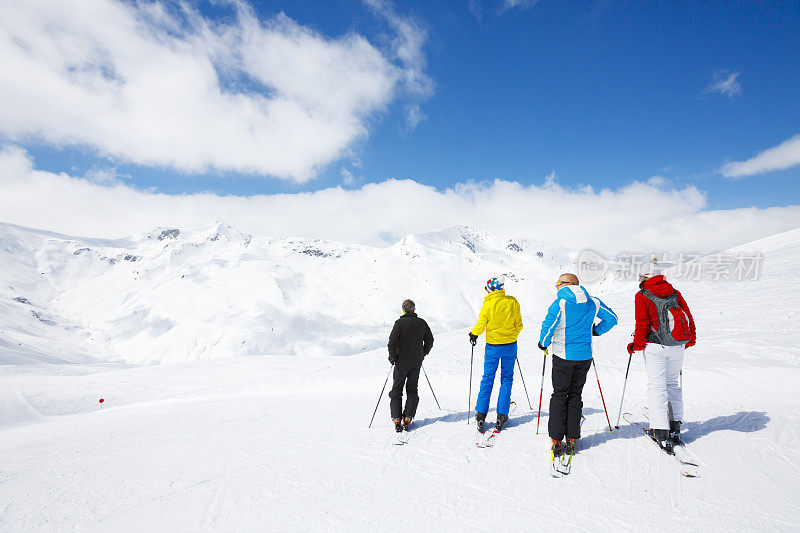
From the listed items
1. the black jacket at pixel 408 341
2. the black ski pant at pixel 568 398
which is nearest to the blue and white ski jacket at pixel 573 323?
the black ski pant at pixel 568 398

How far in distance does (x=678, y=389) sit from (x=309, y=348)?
657 feet

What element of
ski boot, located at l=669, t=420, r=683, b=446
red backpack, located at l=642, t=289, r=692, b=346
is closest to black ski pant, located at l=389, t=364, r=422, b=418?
red backpack, located at l=642, t=289, r=692, b=346

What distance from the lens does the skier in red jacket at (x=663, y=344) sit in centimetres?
537

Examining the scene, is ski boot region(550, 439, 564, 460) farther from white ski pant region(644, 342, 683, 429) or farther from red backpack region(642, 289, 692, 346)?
red backpack region(642, 289, 692, 346)

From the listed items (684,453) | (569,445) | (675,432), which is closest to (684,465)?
(684,453)

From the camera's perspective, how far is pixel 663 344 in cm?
548

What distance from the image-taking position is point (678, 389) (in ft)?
18.3

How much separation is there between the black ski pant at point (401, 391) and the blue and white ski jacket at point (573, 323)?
250 cm

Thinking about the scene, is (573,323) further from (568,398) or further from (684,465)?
(684,465)

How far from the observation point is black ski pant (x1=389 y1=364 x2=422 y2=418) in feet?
21.4

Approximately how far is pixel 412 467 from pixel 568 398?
2.57 meters

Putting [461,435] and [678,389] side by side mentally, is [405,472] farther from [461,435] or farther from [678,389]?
[678,389]

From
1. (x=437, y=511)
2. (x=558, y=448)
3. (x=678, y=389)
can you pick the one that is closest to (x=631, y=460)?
(x=558, y=448)

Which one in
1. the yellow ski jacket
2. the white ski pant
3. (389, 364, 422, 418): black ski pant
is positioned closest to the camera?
the white ski pant
